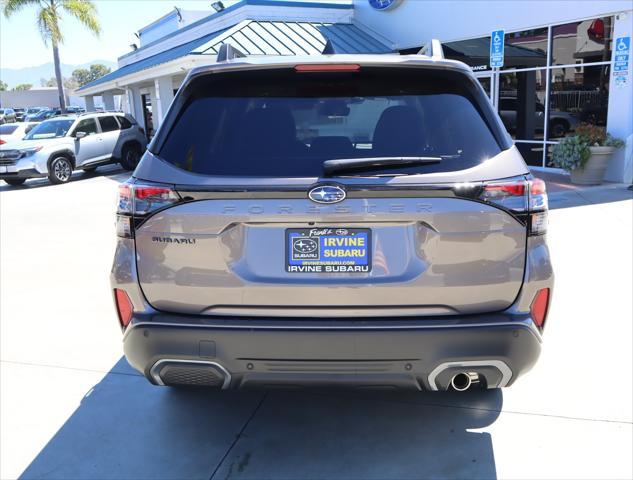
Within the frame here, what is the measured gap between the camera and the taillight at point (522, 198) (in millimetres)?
2477

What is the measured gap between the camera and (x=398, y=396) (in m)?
3.59

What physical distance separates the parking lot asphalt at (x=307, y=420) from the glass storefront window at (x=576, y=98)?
28.5 feet

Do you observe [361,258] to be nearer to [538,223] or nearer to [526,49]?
[538,223]

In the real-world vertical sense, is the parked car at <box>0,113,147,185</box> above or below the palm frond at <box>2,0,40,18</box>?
below

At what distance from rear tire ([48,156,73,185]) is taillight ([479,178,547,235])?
15485 millimetres

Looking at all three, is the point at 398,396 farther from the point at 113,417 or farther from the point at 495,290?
the point at 113,417

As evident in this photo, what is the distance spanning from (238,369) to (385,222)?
905mm

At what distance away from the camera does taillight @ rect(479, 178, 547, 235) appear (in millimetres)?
2477

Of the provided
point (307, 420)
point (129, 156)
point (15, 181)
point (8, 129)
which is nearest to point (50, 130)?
point (15, 181)

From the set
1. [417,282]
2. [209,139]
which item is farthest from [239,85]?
[417,282]

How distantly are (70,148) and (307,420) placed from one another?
15.1m

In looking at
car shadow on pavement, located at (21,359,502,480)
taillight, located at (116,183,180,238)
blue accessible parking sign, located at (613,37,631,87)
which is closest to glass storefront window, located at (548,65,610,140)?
blue accessible parking sign, located at (613,37,631,87)

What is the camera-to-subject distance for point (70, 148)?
1627 centimetres

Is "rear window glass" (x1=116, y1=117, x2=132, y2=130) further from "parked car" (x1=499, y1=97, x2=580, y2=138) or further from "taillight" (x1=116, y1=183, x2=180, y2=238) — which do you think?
"taillight" (x1=116, y1=183, x2=180, y2=238)
